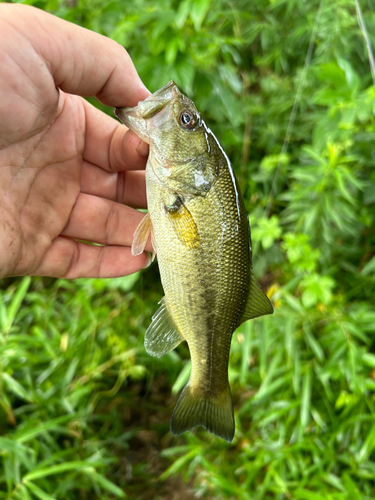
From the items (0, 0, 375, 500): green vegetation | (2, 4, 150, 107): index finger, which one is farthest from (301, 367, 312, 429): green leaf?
(2, 4, 150, 107): index finger

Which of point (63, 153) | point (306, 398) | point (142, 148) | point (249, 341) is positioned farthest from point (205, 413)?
point (63, 153)

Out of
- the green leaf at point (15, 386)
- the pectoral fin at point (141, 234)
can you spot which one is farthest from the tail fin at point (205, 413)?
the green leaf at point (15, 386)

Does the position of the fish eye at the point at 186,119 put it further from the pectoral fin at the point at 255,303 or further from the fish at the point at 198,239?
the pectoral fin at the point at 255,303

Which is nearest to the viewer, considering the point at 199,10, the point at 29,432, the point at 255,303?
the point at 255,303

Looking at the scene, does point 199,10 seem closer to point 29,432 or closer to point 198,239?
point 198,239

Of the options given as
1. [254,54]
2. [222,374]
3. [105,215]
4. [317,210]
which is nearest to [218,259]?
[222,374]

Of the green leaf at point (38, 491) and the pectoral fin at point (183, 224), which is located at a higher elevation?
the pectoral fin at point (183, 224)
